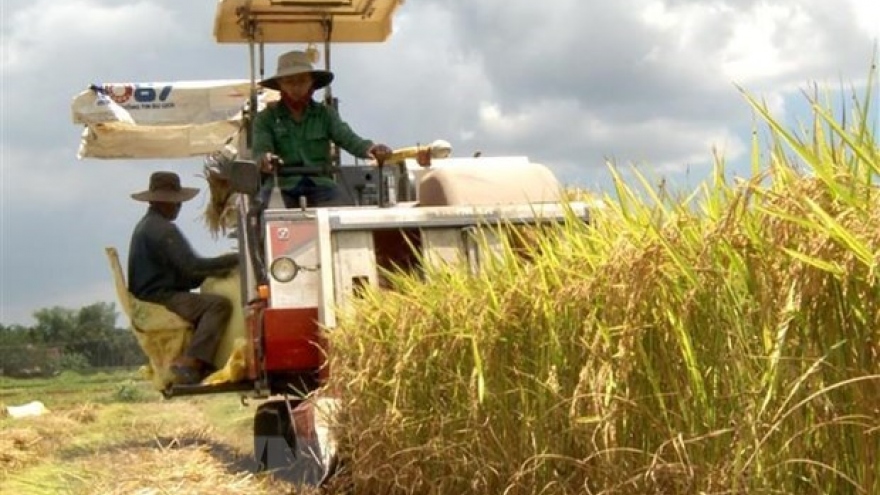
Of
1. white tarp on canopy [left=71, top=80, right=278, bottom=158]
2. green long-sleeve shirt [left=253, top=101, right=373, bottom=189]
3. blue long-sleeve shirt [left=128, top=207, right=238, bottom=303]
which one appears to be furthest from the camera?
white tarp on canopy [left=71, top=80, right=278, bottom=158]

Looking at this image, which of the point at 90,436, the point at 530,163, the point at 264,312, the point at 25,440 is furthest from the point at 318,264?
the point at 90,436

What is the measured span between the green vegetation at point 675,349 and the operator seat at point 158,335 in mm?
4309

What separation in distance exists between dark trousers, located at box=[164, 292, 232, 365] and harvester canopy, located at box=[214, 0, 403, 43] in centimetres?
182

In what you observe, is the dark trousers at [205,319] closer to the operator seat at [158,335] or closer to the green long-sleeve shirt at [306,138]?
the operator seat at [158,335]

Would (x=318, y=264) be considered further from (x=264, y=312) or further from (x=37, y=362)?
(x=37, y=362)

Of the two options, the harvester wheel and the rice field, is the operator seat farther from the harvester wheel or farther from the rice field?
the harvester wheel

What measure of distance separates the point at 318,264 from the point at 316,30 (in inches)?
107

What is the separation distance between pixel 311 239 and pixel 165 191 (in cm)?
316

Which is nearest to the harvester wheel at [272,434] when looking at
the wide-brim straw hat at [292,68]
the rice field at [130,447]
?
the rice field at [130,447]

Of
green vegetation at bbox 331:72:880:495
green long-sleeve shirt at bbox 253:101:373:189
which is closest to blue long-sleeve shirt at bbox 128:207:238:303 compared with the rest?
green long-sleeve shirt at bbox 253:101:373:189

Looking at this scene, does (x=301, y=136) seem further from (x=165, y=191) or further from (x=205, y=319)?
(x=165, y=191)

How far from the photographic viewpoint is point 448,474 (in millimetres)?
5738

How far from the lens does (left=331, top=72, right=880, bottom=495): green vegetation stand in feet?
11.1

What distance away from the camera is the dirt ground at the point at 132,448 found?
7789 millimetres
